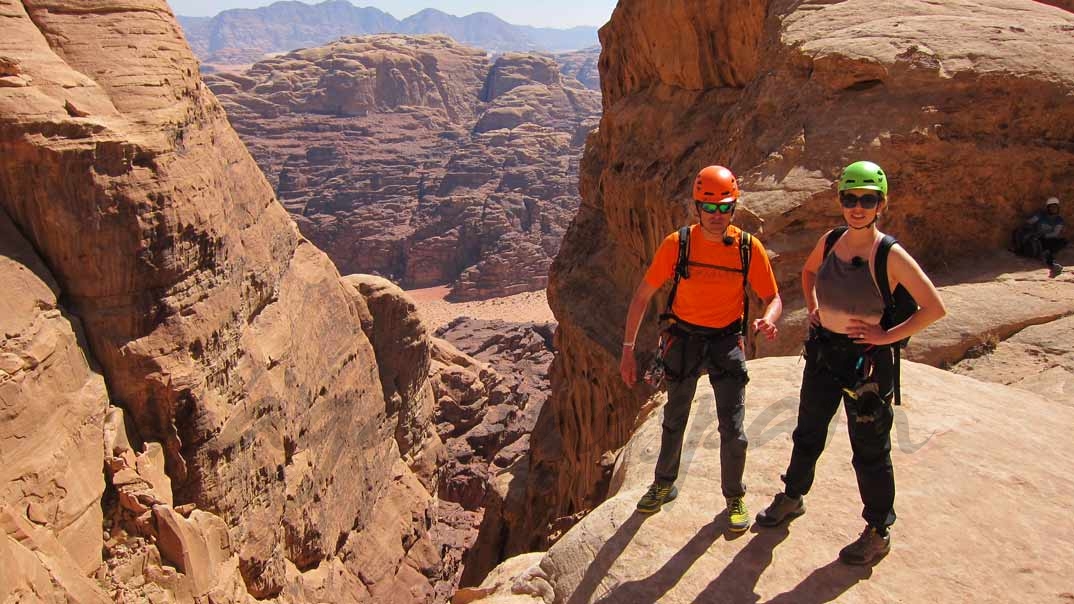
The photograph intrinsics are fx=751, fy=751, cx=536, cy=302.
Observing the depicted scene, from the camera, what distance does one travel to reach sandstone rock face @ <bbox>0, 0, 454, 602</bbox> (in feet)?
27.0

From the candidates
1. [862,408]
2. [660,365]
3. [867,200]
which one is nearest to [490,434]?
[660,365]

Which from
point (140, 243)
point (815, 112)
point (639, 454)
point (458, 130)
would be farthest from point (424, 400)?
point (458, 130)

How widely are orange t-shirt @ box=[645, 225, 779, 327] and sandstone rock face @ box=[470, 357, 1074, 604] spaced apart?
110cm

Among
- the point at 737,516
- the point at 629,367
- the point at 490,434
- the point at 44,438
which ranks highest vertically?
the point at 629,367

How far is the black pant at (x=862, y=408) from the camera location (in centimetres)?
350

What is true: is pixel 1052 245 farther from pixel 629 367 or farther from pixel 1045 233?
pixel 629 367

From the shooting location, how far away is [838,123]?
Answer: 27.5ft

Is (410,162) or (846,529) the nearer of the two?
(846,529)

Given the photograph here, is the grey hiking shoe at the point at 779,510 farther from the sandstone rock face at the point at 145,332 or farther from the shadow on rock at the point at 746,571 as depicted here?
the sandstone rock face at the point at 145,332

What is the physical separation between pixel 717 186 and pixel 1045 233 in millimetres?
5568

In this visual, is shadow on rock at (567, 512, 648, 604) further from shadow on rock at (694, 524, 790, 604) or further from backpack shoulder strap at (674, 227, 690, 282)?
backpack shoulder strap at (674, 227, 690, 282)

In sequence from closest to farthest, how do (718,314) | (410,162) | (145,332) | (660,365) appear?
(718,314) < (660,365) < (145,332) < (410,162)

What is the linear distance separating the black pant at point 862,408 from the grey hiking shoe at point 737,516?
0.52m

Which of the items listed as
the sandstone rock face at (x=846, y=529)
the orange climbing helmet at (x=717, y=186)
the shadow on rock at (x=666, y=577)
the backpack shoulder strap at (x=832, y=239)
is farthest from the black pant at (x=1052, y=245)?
the shadow on rock at (x=666, y=577)
